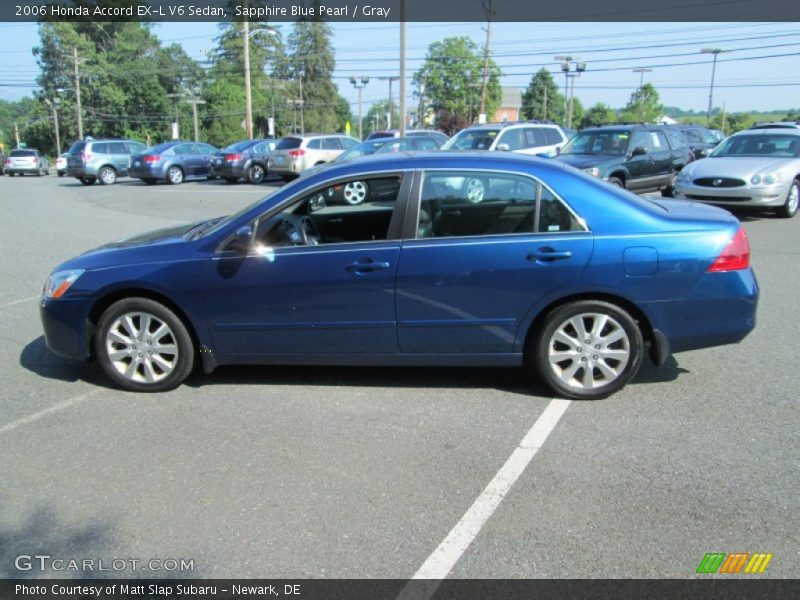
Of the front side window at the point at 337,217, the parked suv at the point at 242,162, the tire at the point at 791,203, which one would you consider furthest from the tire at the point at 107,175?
the front side window at the point at 337,217

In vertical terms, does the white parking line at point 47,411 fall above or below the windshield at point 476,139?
below

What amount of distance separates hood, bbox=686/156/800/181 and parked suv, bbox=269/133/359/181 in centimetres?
1340

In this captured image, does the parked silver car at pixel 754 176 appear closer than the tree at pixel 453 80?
Yes

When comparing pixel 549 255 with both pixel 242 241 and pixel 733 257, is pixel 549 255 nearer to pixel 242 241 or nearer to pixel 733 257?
pixel 733 257

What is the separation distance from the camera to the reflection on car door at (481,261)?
423cm

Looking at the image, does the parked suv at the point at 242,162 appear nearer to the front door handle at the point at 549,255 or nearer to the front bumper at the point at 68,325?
the front bumper at the point at 68,325

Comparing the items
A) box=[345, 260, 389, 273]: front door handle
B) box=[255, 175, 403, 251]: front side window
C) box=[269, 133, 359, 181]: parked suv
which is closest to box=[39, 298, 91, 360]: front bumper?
box=[255, 175, 403, 251]: front side window

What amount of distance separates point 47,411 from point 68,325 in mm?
612

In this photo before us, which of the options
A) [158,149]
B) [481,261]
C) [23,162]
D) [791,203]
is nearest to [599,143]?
[791,203]

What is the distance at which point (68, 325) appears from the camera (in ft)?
15.2

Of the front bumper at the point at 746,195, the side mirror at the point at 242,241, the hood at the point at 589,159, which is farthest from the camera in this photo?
the hood at the point at 589,159

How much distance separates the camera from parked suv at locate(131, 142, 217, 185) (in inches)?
988
